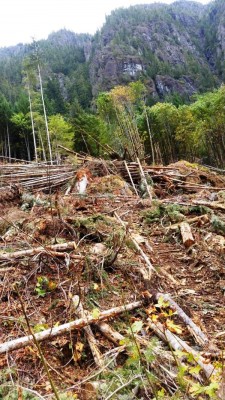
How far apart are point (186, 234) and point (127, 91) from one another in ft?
89.5

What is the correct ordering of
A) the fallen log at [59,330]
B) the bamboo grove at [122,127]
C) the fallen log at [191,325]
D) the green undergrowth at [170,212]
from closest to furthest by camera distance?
the fallen log at [59,330], the fallen log at [191,325], the green undergrowth at [170,212], the bamboo grove at [122,127]

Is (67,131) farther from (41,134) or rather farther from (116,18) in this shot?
(116,18)

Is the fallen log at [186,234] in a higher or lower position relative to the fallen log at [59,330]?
higher

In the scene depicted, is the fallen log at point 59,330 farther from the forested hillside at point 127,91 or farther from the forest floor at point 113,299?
the forested hillside at point 127,91

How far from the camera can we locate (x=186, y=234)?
4770 millimetres

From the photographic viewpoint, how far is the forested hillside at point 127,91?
1127 inches

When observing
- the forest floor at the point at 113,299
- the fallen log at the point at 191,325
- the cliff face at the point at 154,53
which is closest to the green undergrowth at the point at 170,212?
the forest floor at the point at 113,299

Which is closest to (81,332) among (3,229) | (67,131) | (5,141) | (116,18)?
(3,229)

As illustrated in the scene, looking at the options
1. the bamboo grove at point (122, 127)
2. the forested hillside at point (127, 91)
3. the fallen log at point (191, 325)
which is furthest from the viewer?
the forested hillside at point (127, 91)

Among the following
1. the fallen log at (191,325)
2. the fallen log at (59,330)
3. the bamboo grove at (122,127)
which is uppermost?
the bamboo grove at (122,127)

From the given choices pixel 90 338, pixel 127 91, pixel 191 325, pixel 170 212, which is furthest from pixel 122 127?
pixel 90 338

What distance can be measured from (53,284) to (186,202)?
4091mm

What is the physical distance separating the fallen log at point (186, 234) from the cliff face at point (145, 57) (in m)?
78.9

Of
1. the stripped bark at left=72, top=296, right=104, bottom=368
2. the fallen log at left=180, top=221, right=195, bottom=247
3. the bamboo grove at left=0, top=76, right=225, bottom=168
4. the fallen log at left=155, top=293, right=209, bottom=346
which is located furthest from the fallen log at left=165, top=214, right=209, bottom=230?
the bamboo grove at left=0, top=76, right=225, bottom=168
